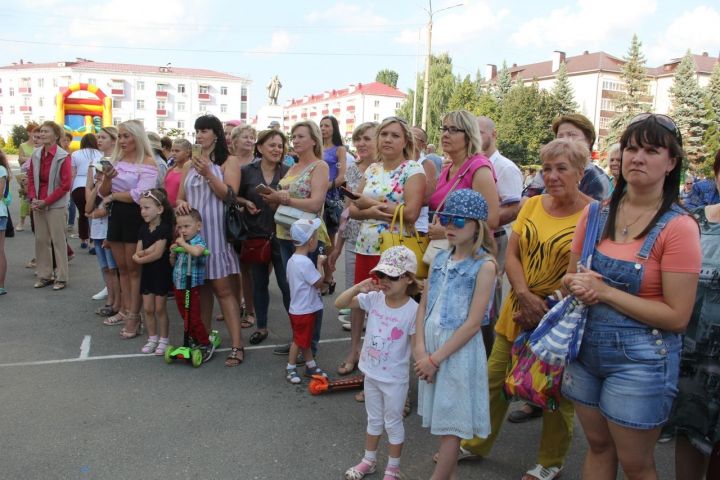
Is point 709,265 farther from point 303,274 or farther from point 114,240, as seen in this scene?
point 114,240

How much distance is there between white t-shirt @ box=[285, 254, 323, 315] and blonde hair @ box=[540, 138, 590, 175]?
2.08 meters

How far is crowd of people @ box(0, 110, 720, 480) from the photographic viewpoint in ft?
7.13

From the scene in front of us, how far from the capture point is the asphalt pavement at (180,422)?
10.5ft

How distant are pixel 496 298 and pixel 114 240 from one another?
3.87m

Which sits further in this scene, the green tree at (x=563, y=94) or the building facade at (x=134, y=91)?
the building facade at (x=134, y=91)

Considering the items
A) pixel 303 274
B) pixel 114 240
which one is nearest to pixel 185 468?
pixel 303 274

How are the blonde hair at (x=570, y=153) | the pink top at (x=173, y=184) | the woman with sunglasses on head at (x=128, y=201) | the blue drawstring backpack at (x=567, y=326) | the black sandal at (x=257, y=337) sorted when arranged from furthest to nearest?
the pink top at (x=173, y=184) < the woman with sunglasses on head at (x=128, y=201) < the black sandal at (x=257, y=337) < the blonde hair at (x=570, y=153) < the blue drawstring backpack at (x=567, y=326)

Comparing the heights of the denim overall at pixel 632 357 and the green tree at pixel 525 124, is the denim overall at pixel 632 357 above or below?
below

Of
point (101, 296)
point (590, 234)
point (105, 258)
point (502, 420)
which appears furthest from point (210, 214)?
point (590, 234)

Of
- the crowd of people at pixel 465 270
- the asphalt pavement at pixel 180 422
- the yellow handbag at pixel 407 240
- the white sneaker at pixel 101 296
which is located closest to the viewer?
the crowd of people at pixel 465 270

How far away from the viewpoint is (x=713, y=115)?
Result: 146 feet

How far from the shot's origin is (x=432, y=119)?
60.0m

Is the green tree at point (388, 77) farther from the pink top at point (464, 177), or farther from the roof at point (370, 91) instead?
the pink top at point (464, 177)

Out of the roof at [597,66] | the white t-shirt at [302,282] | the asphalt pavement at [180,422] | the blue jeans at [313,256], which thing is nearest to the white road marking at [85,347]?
the asphalt pavement at [180,422]
